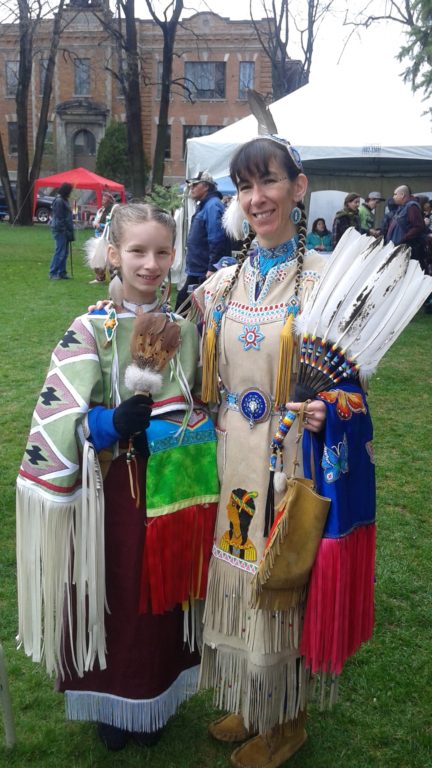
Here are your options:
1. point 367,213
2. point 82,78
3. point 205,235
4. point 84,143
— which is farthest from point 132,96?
point 82,78

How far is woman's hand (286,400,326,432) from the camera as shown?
178 centimetres

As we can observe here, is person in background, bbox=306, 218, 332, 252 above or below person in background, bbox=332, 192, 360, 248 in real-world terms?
below

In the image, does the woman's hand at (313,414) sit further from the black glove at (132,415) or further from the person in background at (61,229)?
the person in background at (61,229)

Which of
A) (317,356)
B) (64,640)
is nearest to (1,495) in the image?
(64,640)

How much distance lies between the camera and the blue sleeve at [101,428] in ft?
6.04

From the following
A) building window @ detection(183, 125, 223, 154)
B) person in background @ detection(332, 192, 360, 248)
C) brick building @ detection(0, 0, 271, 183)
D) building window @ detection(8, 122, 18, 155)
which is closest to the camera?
person in background @ detection(332, 192, 360, 248)

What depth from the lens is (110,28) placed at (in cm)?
2047

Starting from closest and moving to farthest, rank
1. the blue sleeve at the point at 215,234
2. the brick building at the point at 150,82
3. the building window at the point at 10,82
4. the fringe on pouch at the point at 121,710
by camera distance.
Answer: the fringe on pouch at the point at 121,710
the blue sleeve at the point at 215,234
the brick building at the point at 150,82
the building window at the point at 10,82

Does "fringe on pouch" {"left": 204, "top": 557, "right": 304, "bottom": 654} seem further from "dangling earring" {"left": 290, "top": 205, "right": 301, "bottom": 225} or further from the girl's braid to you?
"dangling earring" {"left": 290, "top": 205, "right": 301, "bottom": 225}

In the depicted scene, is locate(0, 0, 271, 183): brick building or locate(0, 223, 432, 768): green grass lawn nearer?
locate(0, 223, 432, 768): green grass lawn

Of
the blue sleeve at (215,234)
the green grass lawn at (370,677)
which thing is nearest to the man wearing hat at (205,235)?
the blue sleeve at (215,234)

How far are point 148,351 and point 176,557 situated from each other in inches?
24.4

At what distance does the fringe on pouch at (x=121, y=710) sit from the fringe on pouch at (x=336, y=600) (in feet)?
1.82

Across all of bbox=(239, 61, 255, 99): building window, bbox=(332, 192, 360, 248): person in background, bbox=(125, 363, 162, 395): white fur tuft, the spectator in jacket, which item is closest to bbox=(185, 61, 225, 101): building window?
bbox=(239, 61, 255, 99): building window
